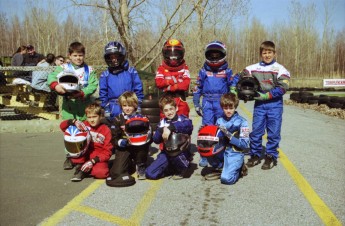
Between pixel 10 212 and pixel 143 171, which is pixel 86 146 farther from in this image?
pixel 10 212

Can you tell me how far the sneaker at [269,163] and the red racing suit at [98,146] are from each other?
2509 mm

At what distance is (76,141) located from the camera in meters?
5.40

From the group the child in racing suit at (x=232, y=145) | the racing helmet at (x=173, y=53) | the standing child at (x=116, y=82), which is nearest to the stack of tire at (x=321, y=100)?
the racing helmet at (x=173, y=53)

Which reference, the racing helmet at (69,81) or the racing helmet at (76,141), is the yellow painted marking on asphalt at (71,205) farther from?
the racing helmet at (69,81)

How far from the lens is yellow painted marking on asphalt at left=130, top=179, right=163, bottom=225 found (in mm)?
3897

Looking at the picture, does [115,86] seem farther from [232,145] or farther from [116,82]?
[232,145]

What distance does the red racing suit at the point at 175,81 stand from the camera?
6.18 meters

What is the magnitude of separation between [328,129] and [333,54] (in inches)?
2182

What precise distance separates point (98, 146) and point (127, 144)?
556 mm

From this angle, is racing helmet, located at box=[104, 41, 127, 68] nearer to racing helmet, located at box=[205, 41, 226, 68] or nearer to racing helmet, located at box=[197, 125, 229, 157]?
racing helmet, located at box=[205, 41, 226, 68]

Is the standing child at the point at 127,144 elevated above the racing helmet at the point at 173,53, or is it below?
below

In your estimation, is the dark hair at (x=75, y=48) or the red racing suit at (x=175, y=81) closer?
the dark hair at (x=75, y=48)

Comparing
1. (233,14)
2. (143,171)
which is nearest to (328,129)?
(143,171)

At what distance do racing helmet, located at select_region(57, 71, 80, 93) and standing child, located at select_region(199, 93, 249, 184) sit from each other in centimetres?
238
